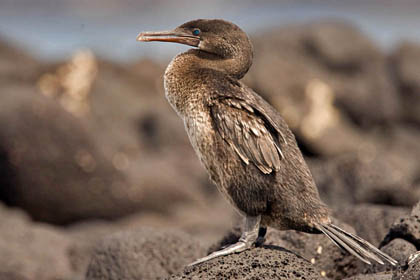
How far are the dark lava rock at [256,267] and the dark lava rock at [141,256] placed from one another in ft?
5.70

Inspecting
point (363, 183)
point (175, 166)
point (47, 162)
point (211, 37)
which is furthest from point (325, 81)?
point (211, 37)

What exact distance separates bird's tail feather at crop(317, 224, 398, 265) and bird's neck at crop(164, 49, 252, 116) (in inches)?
58.5

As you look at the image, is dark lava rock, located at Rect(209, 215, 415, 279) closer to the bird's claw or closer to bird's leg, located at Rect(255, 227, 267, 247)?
bird's leg, located at Rect(255, 227, 267, 247)

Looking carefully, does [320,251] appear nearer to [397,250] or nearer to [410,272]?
[397,250]

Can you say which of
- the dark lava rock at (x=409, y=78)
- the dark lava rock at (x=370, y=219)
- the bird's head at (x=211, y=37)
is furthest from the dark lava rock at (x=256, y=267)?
the dark lava rock at (x=409, y=78)

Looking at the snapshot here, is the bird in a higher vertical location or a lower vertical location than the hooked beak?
lower

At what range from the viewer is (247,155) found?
5.35 meters

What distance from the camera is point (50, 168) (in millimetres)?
12531

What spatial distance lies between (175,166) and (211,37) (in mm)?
13399

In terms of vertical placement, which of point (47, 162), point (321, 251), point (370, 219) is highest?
point (321, 251)

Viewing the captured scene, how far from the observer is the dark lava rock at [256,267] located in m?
5.11

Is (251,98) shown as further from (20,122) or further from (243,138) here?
(20,122)

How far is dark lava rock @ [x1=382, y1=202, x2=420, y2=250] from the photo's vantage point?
600 cm

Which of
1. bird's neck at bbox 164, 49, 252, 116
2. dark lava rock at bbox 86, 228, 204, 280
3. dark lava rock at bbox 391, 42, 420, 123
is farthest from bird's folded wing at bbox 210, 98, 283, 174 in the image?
dark lava rock at bbox 391, 42, 420, 123
